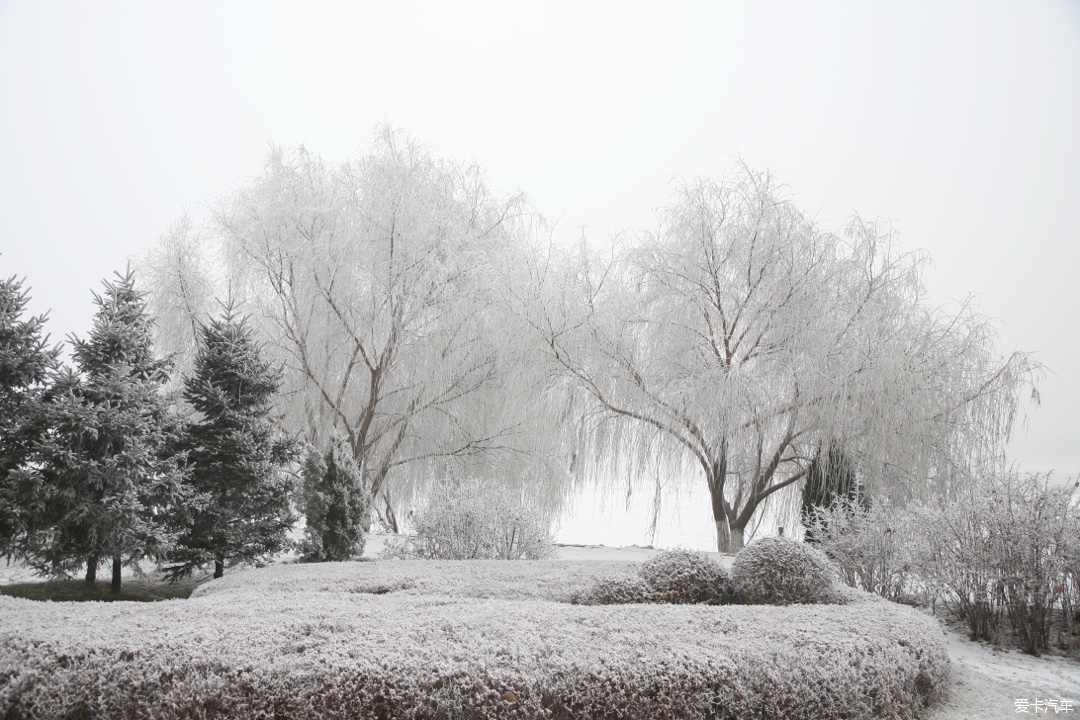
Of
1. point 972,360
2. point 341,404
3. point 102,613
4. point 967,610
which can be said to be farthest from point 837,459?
point 102,613

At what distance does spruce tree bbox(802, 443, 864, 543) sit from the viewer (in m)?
10.4

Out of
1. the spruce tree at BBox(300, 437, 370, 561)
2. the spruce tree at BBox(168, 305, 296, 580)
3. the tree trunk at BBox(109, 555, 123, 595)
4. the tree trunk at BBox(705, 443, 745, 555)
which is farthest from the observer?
the tree trunk at BBox(705, 443, 745, 555)

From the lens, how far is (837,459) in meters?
10.6

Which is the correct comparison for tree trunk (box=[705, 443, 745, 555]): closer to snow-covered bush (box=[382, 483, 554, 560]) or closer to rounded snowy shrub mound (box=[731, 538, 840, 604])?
snow-covered bush (box=[382, 483, 554, 560])

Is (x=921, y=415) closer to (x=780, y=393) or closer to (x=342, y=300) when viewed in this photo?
(x=780, y=393)

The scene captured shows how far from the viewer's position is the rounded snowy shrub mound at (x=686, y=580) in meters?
6.32

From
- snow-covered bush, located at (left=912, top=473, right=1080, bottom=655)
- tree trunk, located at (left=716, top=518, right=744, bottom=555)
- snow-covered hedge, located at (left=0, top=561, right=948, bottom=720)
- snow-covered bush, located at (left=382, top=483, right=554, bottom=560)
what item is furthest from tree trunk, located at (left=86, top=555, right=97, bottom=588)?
snow-covered bush, located at (left=912, top=473, right=1080, bottom=655)

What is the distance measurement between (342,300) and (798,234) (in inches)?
289

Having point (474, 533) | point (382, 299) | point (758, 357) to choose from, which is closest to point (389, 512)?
point (382, 299)

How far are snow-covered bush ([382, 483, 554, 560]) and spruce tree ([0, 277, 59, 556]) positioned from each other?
A: 3828mm

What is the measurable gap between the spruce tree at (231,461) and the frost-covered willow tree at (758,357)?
4391 mm

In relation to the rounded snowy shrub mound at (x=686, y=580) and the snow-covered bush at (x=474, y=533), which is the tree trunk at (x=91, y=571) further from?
the rounded snowy shrub mound at (x=686, y=580)

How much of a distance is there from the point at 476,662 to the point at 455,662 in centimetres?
11

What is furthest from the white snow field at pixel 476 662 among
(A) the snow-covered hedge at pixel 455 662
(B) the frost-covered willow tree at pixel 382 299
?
(B) the frost-covered willow tree at pixel 382 299
